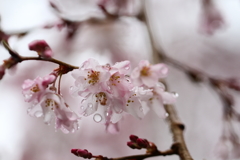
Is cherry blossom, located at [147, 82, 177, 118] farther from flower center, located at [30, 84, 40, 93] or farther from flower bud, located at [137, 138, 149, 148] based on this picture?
A: flower center, located at [30, 84, 40, 93]

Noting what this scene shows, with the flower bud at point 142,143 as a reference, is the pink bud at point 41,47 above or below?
above

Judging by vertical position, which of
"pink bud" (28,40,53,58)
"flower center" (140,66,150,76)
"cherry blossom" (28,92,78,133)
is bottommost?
"cherry blossom" (28,92,78,133)

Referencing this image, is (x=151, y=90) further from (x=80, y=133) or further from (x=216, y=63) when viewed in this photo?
(x=216, y=63)

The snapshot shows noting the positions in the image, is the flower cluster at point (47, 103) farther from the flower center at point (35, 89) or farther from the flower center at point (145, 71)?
the flower center at point (145, 71)

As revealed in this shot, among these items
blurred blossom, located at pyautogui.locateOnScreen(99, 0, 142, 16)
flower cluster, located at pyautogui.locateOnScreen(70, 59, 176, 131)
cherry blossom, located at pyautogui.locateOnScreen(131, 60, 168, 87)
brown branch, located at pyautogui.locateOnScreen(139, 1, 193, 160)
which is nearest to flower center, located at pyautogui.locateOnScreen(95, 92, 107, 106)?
flower cluster, located at pyautogui.locateOnScreen(70, 59, 176, 131)

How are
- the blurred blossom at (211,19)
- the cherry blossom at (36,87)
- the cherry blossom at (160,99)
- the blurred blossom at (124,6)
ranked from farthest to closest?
the blurred blossom at (211,19)
the blurred blossom at (124,6)
the cherry blossom at (160,99)
the cherry blossom at (36,87)

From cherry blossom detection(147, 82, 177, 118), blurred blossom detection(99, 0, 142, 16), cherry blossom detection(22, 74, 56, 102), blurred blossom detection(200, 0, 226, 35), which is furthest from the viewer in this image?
blurred blossom detection(200, 0, 226, 35)

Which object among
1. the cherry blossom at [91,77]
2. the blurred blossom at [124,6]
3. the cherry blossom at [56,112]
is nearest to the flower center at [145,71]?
the cherry blossom at [91,77]
